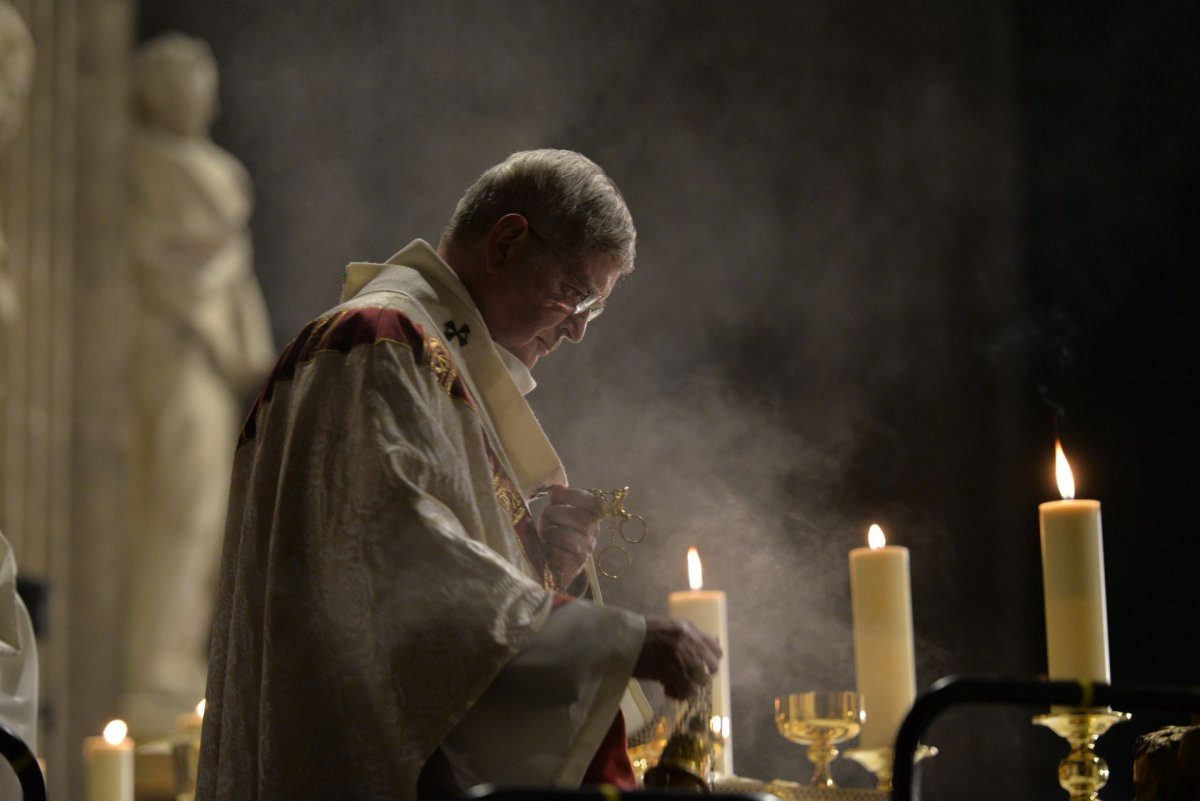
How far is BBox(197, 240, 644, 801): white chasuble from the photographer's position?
78.5 inches

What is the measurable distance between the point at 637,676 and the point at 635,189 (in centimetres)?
417

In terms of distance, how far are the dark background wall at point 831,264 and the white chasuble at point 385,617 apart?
2.25m

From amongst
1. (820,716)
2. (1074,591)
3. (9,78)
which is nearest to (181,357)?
(9,78)

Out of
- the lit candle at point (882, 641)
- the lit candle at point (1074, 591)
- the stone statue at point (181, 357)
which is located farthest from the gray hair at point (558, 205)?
the stone statue at point (181, 357)

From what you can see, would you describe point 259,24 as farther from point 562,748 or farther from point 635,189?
point 562,748

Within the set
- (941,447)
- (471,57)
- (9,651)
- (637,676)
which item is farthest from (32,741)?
(471,57)

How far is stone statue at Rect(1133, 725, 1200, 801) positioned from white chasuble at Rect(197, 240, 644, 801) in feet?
2.00

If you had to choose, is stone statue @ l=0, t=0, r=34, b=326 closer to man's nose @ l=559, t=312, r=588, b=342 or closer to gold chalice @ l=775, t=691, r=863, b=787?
man's nose @ l=559, t=312, r=588, b=342

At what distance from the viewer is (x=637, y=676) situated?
2039 millimetres

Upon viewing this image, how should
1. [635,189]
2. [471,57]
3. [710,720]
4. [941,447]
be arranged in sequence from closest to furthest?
[710,720]
[941,447]
[635,189]
[471,57]

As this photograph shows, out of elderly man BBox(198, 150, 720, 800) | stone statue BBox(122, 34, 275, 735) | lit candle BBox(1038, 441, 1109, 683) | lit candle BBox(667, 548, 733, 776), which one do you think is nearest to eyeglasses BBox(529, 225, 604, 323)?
elderly man BBox(198, 150, 720, 800)

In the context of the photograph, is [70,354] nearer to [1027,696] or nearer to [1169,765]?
[1169,765]

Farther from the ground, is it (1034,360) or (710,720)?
(1034,360)

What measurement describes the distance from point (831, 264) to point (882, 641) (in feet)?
12.9
